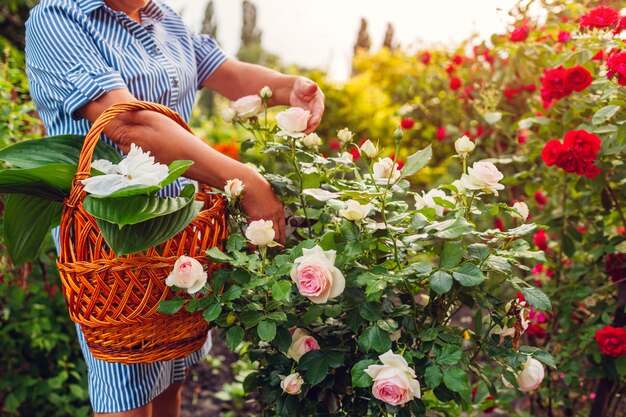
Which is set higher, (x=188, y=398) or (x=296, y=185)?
(x=296, y=185)

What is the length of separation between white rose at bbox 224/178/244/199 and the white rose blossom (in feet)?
0.53

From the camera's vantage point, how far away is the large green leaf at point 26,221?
1.23 m

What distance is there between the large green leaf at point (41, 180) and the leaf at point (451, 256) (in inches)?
29.4

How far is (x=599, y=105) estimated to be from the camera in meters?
1.87

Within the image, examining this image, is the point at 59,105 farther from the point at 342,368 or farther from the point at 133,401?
the point at 342,368

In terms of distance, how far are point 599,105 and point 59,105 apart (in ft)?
5.26

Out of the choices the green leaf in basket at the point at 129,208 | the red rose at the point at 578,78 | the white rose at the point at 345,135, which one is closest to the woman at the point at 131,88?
the white rose at the point at 345,135

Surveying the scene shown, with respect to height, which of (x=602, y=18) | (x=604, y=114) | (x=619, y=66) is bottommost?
(x=604, y=114)

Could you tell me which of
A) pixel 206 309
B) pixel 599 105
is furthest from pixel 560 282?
pixel 206 309

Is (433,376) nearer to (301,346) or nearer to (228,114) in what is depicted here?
(301,346)

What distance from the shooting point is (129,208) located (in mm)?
1031

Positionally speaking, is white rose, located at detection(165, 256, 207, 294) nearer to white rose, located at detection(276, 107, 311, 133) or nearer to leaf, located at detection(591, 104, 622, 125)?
white rose, located at detection(276, 107, 311, 133)

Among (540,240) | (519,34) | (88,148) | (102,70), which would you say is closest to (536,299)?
(88,148)

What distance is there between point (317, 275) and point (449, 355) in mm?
298
